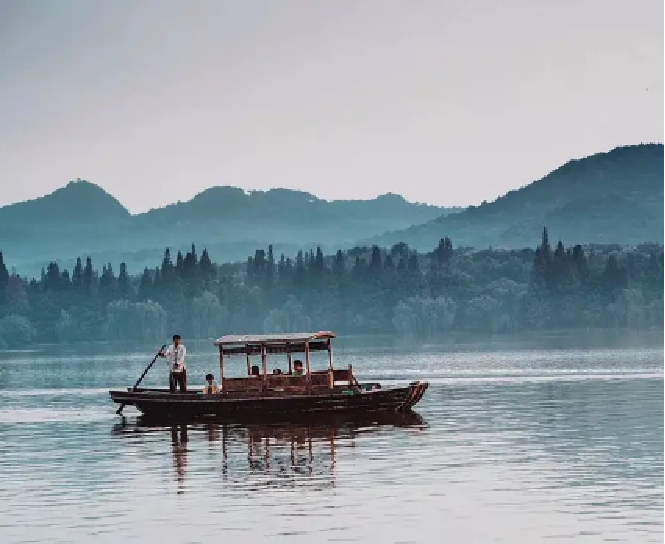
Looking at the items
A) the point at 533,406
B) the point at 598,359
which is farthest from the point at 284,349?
the point at 598,359

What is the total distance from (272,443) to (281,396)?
11.1 meters

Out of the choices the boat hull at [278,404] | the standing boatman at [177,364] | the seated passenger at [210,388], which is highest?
the standing boatman at [177,364]

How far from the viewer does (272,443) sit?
5772 centimetres

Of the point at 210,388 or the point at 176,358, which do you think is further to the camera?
the point at 176,358

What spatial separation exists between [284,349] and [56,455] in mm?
18934

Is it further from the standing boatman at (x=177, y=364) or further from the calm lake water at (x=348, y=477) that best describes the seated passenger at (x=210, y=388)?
the calm lake water at (x=348, y=477)

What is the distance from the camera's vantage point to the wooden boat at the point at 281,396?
2697 inches

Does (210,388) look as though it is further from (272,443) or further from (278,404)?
(272,443)

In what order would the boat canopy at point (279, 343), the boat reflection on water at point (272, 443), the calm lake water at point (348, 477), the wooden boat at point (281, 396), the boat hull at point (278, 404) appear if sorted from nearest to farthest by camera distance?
the calm lake water at point (348, 477)
the boat reflection on water at point (272, 443)
the boat hull at point (278, 404)
the wooden boat at point (281, 396)
the boat canopy at point (279, 343)

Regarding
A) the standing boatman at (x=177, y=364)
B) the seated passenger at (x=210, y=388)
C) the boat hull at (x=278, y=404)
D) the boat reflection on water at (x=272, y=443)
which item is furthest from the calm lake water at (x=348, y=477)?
the standing boatman at (x=177, y=364)

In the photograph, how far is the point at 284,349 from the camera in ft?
234

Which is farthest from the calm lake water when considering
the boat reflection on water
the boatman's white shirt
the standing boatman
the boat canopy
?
the boat canopy

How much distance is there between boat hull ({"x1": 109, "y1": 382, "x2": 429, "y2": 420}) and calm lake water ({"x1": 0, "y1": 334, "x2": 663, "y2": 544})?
66.7 inches

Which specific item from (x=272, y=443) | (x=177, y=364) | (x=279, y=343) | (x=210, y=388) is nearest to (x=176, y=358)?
(x=177, y=364)
